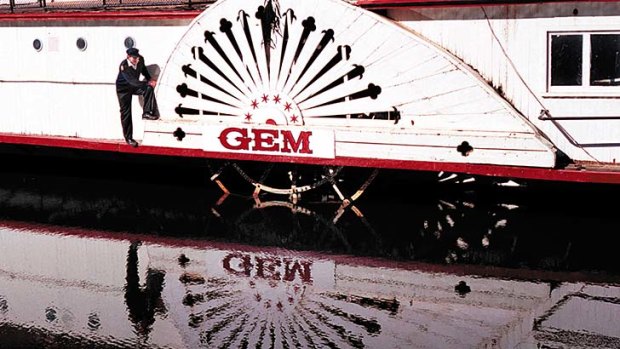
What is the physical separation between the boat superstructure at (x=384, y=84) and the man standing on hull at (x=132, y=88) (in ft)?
0.57

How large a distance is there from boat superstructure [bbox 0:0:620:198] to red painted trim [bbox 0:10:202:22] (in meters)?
0.04

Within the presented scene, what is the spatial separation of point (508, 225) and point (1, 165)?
10.6 metres

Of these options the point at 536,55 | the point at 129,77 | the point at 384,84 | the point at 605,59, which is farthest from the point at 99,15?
the point at 605,59

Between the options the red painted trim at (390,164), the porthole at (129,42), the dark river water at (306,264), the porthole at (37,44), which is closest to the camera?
the dark river water at (306,264)

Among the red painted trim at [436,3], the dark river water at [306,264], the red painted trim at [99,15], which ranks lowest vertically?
the dark river water at [306,264]

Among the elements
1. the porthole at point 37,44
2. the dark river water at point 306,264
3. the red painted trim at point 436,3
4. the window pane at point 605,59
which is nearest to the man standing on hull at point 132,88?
the dark river water at point 306,264

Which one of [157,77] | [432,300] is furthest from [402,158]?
[157,77]

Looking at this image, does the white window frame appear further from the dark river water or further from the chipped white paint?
the dark river water

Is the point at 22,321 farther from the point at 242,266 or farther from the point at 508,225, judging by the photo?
the point at 508,225

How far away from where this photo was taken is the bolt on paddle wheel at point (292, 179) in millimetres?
16953

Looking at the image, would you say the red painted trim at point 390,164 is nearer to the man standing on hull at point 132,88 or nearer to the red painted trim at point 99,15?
the man standing on hull at point 132,88

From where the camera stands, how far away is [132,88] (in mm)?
17312

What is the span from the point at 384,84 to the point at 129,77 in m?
4.46

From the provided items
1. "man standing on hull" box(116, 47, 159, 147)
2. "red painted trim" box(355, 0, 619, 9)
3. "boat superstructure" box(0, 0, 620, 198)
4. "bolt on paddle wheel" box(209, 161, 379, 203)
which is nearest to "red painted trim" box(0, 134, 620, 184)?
"boat superstructure" box(0, 0, 620, 198)
